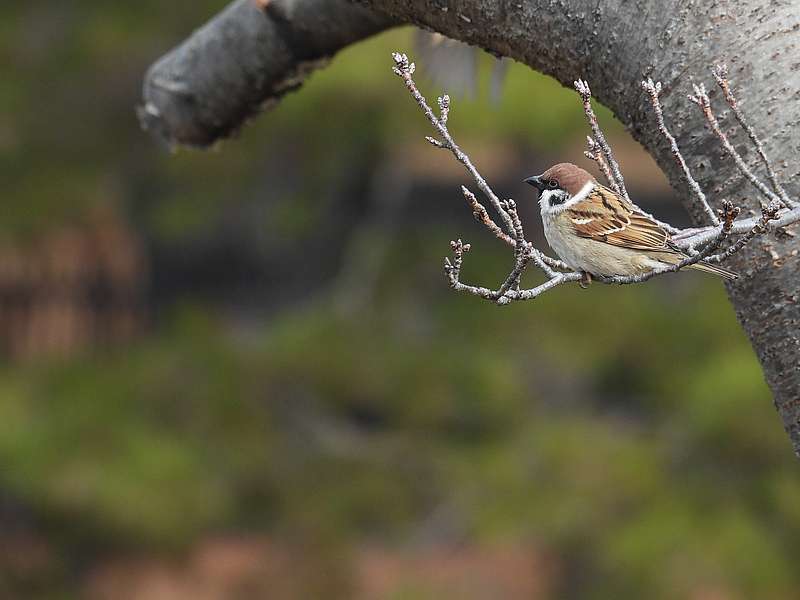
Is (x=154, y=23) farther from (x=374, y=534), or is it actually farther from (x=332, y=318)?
(x=374, y=534)

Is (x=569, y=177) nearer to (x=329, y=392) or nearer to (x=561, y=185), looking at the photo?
(x=561, y=185)

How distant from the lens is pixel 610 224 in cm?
253

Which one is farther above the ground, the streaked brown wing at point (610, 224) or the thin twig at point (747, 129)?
the thin twig at point (747, 129)

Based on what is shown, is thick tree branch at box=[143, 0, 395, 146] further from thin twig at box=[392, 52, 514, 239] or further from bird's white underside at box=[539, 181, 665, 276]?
thin twig at box=[392, 52, 514, 239]

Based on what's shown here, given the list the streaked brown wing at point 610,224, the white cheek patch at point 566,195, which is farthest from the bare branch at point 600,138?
the white cheek patch at point 566,195

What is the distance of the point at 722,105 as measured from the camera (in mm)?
1796

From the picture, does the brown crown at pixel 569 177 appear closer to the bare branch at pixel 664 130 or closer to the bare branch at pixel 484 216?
the bare branch at pixel 664 130

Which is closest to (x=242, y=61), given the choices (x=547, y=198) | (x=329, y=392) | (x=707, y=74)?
(x=547, y=198)

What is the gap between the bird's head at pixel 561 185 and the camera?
257 cm

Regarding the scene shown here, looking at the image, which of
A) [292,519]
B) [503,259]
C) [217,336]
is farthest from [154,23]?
[292,519]

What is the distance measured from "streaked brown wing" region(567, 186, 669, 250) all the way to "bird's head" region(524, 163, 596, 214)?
0.08 feet

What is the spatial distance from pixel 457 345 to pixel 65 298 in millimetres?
2784

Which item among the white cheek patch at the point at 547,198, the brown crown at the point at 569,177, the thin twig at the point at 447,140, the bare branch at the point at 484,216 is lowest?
the white cheek patch at the point at 547,198

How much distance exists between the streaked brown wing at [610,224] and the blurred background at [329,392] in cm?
327
